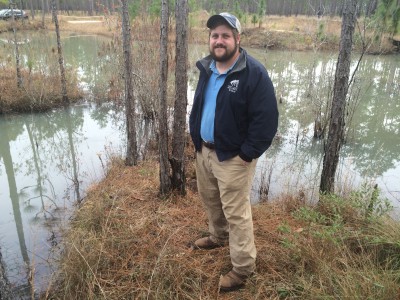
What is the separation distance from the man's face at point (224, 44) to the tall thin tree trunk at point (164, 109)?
5.59 feet

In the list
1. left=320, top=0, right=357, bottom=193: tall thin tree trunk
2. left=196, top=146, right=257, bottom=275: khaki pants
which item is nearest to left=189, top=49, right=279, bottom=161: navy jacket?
left=196, top=146, right=257, bottom=275: khaki pants

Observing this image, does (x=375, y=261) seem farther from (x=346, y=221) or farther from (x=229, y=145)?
(x=229, y=145)

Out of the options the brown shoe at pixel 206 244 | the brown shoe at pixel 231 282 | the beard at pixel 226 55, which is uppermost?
the beard at pixel 226 55

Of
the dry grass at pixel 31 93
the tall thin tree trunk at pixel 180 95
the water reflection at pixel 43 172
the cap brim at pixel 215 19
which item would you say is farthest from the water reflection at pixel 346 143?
the dry grass at pixel 31 93

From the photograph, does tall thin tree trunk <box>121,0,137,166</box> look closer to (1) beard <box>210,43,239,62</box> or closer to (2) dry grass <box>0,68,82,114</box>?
(1) beard <box>210,43,239,62</box>

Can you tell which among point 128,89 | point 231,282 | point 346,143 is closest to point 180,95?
point 128,89

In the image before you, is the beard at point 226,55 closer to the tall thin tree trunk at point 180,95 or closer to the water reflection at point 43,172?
the tall thin tree trunk at point 180,95

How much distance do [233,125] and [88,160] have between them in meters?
5.61

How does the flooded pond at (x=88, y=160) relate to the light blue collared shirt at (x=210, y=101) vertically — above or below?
below

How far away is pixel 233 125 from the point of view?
259 centimetres

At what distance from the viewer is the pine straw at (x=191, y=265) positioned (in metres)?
2.70

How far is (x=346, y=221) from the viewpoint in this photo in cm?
398

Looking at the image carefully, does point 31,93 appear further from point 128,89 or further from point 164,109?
point 164,109

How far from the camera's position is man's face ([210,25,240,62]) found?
8.29 ft
